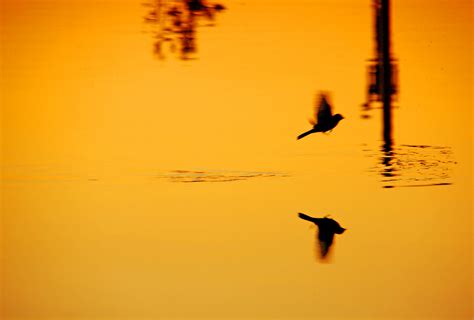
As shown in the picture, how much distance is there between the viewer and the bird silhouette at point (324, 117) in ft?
14.4

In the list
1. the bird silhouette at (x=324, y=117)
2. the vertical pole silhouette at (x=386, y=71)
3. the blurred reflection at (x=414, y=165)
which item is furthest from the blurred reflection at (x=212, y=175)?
the vertical pole silhouette at (x=386, y=71)

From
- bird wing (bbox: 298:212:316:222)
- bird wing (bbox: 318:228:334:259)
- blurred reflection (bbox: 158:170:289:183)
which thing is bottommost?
bird wing (bbox: 318:228:334:259)

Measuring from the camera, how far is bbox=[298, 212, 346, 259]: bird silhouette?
131 inches

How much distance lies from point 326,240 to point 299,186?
68 cm

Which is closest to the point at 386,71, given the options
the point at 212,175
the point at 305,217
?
the point at 212,175

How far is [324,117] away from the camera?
4.46 m

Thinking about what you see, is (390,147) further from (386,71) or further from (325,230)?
(325,230)

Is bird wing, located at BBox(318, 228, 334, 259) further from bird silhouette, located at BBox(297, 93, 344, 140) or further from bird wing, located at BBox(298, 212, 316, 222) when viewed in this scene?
bird silhouette, located at BBox(297, 93, 344, 140)

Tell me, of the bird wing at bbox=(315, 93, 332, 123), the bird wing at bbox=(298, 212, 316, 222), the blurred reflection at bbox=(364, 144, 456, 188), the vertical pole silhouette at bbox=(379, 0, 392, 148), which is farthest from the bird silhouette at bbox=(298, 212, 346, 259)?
the vertical pole silhouette at bbox=(379, 0, 392, 148)

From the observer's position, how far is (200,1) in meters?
4.91

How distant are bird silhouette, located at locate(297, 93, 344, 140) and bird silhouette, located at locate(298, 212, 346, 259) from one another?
2.90ft

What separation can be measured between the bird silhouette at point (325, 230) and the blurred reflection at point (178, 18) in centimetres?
163

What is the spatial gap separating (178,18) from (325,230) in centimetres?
187

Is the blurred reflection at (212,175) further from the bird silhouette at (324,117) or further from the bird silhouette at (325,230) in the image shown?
the bird silhouette at (325,230)
